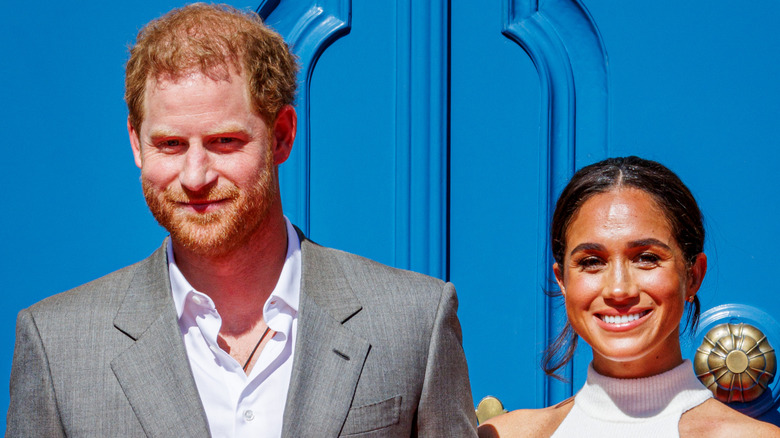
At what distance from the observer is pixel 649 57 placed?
2.11 meters

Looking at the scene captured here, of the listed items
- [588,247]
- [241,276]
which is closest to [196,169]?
[241,276]

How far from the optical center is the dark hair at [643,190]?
1.85 meters

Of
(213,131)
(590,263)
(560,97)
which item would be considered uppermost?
(560,97)

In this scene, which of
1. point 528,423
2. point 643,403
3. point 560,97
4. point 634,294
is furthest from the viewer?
point 560,97

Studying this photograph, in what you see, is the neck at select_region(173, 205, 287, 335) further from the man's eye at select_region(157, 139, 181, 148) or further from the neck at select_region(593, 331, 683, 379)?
the neck at select_region(593, 331, 683, 379)

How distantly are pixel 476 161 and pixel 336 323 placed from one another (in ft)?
1.99

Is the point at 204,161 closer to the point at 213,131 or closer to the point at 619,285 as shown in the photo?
the point at 213,131

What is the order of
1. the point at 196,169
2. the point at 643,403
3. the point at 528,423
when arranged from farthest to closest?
the point at 528,423, the point at 643,403, the point at 196,169

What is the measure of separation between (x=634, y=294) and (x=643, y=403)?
245mm

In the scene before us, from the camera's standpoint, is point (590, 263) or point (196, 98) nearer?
point (196, 98)

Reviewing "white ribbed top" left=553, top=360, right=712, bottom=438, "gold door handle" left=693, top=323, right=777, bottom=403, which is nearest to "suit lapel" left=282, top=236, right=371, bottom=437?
"white ribbed top" left=553, top=360, right=712, bottom=438

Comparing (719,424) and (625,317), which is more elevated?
(625,317)

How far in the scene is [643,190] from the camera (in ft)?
6.12

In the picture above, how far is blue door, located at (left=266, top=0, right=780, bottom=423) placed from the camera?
2.07m
